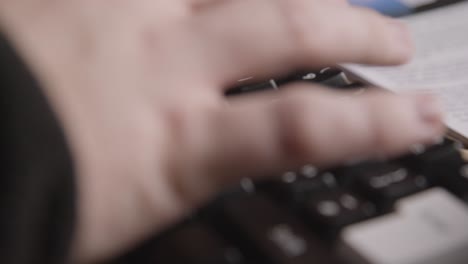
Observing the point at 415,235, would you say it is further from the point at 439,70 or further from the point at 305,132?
the point at 439,70

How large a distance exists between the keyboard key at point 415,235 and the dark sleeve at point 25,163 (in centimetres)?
11

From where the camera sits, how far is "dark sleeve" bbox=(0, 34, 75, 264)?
0.21 m

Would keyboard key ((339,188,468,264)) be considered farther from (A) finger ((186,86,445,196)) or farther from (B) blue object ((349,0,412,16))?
(B) blue object ((349,0,412,16))

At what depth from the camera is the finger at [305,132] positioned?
0.24 meters

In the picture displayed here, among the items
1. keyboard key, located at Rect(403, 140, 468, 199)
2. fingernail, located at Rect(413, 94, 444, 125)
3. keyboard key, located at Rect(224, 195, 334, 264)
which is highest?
fingernail, located at Rect(413, 94, 444, 125)

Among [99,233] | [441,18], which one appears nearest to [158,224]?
[99,233]

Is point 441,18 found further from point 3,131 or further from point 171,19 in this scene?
point 3,131

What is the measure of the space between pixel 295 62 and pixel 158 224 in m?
0.10

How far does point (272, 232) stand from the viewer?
0.80 ft

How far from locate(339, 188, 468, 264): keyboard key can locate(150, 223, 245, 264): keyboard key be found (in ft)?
0.14

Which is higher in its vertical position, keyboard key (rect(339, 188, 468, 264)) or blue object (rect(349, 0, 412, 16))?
keyboard key (rect(339, 188, 468, 264))

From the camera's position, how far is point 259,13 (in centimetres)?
29

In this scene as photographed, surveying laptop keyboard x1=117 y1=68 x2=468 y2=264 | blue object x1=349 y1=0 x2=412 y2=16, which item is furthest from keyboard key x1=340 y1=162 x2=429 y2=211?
blue object x1=349 y1=0 x2=412 y2=16

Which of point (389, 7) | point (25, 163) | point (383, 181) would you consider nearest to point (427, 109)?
point (383, 181)
